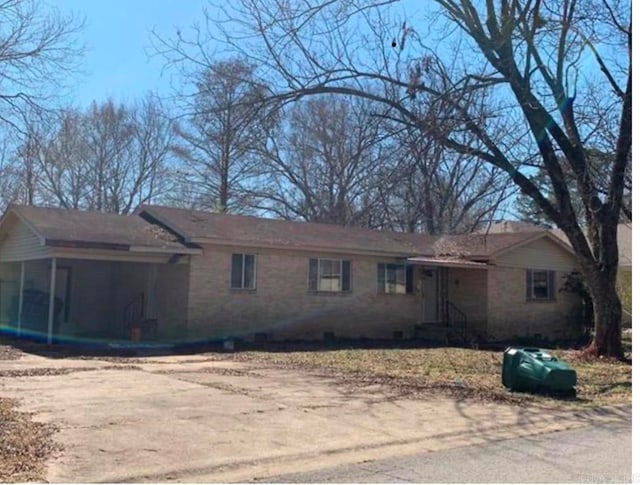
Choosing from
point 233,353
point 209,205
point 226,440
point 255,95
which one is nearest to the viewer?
point 226,440

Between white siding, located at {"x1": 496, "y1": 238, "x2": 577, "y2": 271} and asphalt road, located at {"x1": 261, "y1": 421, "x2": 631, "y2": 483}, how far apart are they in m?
17.4

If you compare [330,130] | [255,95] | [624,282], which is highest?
[330,130]

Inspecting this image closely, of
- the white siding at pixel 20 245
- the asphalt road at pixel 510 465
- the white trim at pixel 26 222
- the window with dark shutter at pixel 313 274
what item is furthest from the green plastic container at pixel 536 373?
the white siding at pixel 20 245

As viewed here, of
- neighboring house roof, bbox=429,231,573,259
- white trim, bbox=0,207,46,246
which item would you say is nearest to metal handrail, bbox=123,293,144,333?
white trim, bbox=0,207,46,246

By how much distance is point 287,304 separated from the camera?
71.2ft

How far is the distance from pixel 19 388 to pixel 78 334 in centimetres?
1163

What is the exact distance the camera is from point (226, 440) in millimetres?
7469

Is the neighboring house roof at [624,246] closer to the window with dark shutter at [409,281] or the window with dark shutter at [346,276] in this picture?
the window with dark shutter at [409,281]

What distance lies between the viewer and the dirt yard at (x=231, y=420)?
6485 mm

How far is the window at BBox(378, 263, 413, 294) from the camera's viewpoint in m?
24.3

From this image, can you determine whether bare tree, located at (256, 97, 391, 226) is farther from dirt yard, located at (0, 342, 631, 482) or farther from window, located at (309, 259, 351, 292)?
dirt yard, located at (0, 342, 631, 482)

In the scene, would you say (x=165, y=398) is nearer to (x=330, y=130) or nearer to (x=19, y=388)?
(x=19, y=388)

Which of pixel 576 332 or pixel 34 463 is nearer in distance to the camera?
pixel 34 463

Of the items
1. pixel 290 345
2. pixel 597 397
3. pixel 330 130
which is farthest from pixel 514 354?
pixel 330 130
